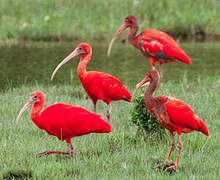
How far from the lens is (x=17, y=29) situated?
17.4m

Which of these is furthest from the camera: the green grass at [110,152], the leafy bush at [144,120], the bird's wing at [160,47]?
the bird's wing at [160,47]

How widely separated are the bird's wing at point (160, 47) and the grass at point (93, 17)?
283 inches

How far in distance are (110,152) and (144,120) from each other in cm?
84

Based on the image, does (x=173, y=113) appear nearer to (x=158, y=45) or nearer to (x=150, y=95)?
(x=150, y=95)

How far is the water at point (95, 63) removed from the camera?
11552 millimetres

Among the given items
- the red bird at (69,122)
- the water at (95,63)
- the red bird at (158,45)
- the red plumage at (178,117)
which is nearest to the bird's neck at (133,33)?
the red bird at (158,45)

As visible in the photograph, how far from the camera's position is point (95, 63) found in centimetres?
1343

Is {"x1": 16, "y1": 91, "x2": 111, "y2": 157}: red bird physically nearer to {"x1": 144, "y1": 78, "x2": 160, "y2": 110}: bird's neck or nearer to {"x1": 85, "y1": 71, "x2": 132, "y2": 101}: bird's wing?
{"x1": 144, "y1": 78, "x2": 160, "y2": 110}: bird's neck

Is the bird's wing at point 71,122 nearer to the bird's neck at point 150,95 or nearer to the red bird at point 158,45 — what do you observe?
the bird's neck at point 150,95

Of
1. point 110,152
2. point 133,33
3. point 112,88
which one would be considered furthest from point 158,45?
point 110,152

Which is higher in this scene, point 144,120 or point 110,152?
point 144,120

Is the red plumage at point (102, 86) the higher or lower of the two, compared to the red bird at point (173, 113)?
lower

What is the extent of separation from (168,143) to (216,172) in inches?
46.7

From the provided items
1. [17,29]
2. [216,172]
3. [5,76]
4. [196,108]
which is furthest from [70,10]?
[216,172]
